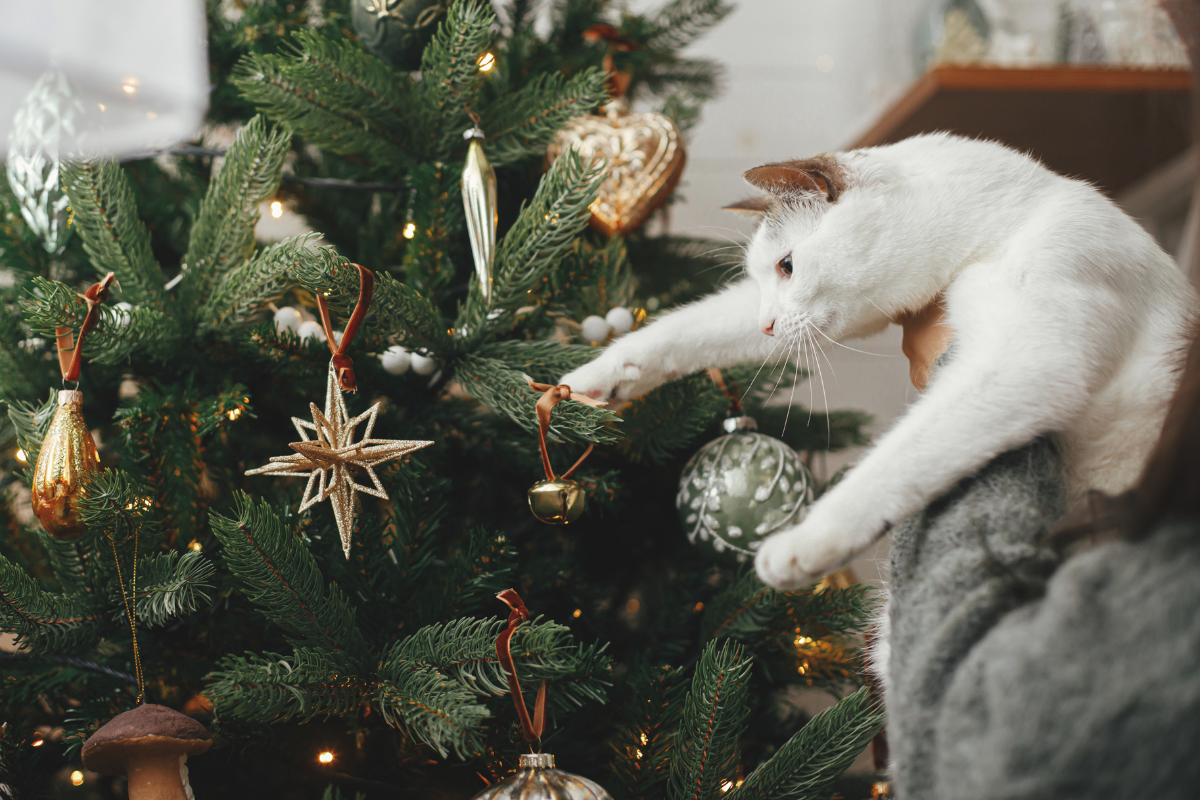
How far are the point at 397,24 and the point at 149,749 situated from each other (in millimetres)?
543

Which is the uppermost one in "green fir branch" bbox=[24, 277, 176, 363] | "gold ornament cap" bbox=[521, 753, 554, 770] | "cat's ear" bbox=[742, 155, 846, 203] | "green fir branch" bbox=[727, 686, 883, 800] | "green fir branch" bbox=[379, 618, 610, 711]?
"cat's ear" bbox=[742, 155, 846, 203]

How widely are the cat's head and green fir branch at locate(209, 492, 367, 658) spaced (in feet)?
1.07

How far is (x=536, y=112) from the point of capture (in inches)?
22.7

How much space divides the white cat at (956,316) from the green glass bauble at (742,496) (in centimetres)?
11

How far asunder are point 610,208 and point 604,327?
0.17 metres

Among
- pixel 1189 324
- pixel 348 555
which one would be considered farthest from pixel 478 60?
pixel 1189 324

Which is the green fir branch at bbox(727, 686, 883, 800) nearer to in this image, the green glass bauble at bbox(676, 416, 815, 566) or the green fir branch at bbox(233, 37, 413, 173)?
the green glass bauble at bbox(676, 416, 815, 566)

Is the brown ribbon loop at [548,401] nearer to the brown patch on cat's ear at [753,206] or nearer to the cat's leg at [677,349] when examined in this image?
the cat's leg at [677,349]

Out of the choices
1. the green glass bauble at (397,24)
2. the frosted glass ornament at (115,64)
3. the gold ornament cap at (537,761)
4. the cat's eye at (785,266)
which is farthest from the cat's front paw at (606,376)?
the frosted glass ornament at (115,64)

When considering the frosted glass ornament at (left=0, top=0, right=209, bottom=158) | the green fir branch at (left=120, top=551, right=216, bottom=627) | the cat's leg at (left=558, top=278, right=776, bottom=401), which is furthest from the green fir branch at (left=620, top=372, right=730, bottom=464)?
the frosted glass ornament at (left=0, top=0, right=209, bottom=158)

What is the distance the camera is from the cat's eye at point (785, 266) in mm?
464

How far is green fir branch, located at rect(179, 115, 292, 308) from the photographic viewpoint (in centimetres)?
51

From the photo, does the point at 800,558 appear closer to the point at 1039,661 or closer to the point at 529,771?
the point at 1039,661

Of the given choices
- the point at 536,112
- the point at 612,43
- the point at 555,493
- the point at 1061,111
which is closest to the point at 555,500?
the point at 555,493
